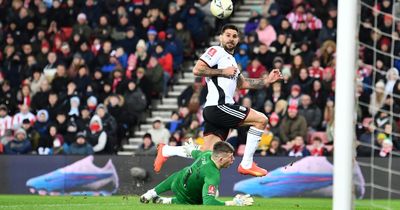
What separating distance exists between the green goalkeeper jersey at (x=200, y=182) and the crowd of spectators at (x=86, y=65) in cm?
932

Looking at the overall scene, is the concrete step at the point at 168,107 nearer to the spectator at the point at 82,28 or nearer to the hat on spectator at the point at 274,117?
the spectator at the point at 82,28

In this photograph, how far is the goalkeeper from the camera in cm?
1280

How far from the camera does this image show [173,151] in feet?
48.9

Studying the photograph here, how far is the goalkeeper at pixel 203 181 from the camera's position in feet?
42.0

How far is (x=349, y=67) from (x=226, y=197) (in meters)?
11.0

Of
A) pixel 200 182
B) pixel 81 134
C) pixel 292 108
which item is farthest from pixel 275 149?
pixel 200 182

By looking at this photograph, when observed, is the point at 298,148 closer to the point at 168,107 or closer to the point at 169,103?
the point at 168,107

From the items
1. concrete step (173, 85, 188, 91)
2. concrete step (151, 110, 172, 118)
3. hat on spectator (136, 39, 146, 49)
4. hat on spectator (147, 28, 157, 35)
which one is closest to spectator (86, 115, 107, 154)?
concrete step (151, 110, 172, 118)

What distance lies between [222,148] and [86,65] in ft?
42.9

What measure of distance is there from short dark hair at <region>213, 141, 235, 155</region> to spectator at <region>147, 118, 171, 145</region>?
954 cm

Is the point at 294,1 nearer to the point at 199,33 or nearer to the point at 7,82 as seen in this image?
the point at 199,33

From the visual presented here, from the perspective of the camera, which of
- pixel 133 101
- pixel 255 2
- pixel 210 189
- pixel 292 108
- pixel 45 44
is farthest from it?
pixel 255 2

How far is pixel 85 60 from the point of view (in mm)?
25812

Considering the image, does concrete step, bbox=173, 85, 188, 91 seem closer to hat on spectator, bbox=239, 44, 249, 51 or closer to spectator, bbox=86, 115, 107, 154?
hat on spectator, bbox=239, 44, 249, 51
